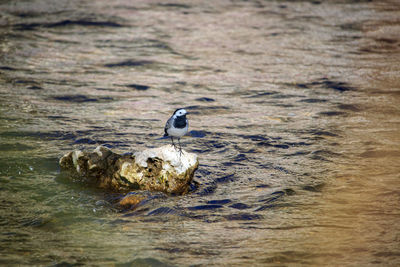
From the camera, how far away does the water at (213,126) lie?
17.3ft

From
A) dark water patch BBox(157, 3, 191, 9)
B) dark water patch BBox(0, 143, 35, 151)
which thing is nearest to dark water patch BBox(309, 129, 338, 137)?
dark water patch BBox(0, 143, 35, 151)

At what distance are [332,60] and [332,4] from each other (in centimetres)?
598

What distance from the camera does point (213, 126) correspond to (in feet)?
29.3

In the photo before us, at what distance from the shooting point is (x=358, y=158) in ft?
24.7

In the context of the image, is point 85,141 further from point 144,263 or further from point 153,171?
point 144,263

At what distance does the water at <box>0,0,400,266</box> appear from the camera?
526 centimetres

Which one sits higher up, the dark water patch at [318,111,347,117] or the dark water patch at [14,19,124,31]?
the dark water patch at [14,19,124,31]

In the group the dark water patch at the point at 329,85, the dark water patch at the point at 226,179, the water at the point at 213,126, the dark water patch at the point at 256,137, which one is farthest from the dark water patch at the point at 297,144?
the dark water patch at the point at 329,85

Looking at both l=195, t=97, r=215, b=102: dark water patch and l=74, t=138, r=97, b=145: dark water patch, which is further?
l=195, t=97, r=215, b=102: dark water patch

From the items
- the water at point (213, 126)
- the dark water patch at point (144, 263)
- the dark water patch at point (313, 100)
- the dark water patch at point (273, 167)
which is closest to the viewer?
the dark water patch at point (144, 263)

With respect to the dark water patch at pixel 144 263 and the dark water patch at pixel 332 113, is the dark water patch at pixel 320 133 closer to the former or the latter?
the dark water patch at pixel 332 113

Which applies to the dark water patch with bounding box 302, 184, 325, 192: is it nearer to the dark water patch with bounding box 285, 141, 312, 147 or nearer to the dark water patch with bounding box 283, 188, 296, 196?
the dark water patch with bounding box 283, 188, 296, 196

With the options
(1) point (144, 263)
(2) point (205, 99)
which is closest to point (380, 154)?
(2) point (205, 99)

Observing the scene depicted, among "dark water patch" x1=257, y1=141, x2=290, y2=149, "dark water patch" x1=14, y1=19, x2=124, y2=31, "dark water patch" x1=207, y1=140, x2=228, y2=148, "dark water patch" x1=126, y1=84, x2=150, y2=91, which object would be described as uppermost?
"dark water patch" x1=14, y1=19, x2=124, y2=31
